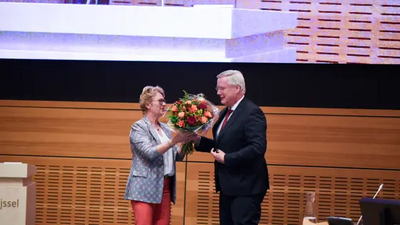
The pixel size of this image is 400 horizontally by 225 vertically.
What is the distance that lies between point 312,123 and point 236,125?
1.88 metres

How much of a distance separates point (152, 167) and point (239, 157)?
Result: 0.75 m

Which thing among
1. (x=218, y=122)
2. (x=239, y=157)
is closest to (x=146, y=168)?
(x=218, y=122)

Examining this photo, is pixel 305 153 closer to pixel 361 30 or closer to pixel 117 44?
pixel 361 30

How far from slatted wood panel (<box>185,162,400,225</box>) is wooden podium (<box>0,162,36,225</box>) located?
6.58 ft

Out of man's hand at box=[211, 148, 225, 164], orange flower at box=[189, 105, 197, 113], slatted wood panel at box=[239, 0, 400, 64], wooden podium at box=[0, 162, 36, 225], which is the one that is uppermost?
slatted wood panel at box=[239, 0, 400, 64]

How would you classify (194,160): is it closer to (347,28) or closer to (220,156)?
(220,156)

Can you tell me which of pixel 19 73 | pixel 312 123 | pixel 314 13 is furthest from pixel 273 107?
pixel 19 73

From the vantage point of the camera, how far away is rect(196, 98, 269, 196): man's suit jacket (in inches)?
170

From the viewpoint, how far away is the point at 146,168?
4602mm

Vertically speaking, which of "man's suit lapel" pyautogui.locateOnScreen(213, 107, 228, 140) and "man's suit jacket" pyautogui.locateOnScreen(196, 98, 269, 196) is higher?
"man's suit lapel" pyautogui.locateOnScreen(213, 107, 228, 140)

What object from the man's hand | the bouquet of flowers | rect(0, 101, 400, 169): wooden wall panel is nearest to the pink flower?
the bouquet of flowers

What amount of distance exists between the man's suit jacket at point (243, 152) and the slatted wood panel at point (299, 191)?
1667mm

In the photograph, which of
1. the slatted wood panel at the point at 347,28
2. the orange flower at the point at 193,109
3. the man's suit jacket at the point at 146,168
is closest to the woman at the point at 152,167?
the man's suit jacket at the point at 146,168

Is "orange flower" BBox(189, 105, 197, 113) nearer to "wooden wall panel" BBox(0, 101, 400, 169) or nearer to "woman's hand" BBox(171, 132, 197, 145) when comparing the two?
"woman's hand" BBox(171, 132, 197, 145)
